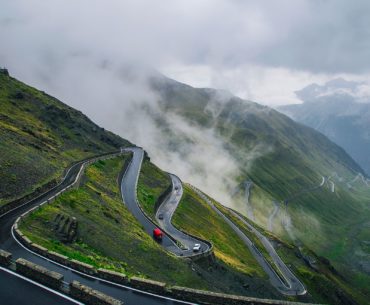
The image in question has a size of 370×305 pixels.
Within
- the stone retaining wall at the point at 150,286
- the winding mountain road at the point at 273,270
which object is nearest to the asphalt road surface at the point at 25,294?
the stone retaining wall at the point at 150,286

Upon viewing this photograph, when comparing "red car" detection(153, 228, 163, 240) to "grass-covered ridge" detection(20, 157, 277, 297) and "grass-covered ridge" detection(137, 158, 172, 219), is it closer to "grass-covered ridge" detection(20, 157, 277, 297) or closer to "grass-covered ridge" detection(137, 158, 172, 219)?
"grass-covered ridge" detection(20, 157, 277, 297)

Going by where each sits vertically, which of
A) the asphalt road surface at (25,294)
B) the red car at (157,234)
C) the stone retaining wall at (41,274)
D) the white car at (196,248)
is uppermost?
the white car at (196,248)

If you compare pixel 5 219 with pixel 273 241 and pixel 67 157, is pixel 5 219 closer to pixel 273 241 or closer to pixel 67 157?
pixel 67 157

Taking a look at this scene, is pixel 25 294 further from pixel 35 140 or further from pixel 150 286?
pixel 35 140

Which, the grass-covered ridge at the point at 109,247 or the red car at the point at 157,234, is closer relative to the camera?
the grass-covered ridge at the point at 109,247

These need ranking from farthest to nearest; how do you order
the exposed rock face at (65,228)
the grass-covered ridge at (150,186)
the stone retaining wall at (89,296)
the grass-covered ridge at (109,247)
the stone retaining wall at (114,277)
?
the grass-covered ridge at (150,186) < the exposed rock face at (65,228) < the grass-covered ridge at (109,247) < the stone retaining wall at (114,277) < the stone retaining wall at (89,296)

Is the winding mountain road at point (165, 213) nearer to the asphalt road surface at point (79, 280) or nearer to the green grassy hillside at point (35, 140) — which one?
the green grassy hillside at point (35, 140)

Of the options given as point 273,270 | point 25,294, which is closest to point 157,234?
point 25,294
